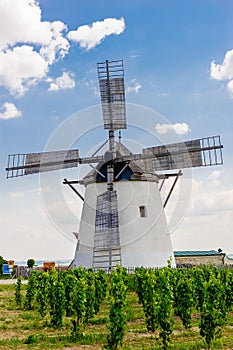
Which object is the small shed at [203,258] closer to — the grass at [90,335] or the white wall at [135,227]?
the white wall at [135,227]

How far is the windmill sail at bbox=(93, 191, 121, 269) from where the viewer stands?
74.4ft

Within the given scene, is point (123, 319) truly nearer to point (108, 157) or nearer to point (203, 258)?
point (108, 157)

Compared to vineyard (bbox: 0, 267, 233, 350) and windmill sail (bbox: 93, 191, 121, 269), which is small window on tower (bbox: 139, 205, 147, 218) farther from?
vineyard (bbox: 0, 267, 233, 350)

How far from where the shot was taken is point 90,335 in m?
9.36

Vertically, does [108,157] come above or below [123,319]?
above

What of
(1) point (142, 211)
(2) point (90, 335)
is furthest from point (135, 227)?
(2) point (90, 335)

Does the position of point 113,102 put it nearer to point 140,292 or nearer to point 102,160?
point 102,160

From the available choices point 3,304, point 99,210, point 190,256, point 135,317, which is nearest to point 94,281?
point 135,317

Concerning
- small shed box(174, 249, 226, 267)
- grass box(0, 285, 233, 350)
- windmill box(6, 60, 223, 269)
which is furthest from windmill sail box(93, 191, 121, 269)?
small shed box(174, 249, 226, 267)

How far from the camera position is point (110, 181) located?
23500mm

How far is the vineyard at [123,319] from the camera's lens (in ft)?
27.7

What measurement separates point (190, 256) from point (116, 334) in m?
30.6

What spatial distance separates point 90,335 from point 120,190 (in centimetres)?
1447

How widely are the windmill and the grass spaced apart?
9.85 m
